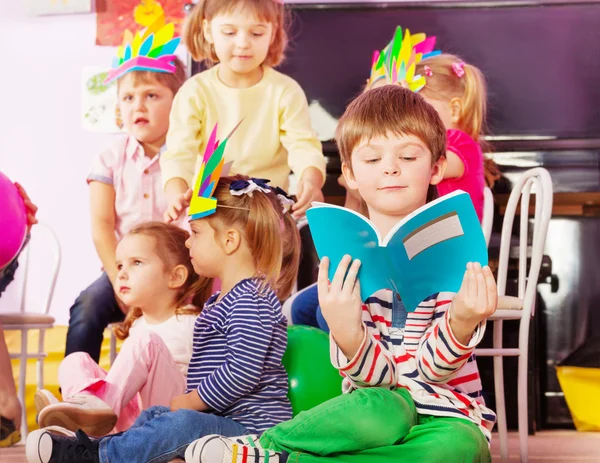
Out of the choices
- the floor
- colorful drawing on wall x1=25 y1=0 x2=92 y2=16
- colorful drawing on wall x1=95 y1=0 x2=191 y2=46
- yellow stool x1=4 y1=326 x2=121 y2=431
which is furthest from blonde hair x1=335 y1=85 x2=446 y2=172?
colorful drawing on wall x1=25 y1=0 x2=92 y2=16

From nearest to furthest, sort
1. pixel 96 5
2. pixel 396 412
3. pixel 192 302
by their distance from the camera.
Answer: pixel 396 412
pixel 192 302
pixel 96 5

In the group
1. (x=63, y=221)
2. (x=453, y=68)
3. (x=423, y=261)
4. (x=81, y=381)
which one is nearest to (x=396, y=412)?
(x=423, y=261)

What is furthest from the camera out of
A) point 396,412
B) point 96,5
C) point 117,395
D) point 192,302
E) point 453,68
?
point 96,5

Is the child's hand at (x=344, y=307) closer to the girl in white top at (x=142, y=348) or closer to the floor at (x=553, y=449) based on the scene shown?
the girl in white top at (x=142, y=348)

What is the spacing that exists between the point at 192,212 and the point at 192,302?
13.4 inches

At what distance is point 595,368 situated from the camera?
7.91 feet

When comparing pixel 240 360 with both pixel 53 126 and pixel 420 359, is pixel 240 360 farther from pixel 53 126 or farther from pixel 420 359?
pixel 53 126

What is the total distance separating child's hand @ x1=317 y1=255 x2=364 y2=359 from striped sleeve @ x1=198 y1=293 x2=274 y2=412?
1.11ft

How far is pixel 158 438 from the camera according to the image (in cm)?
137

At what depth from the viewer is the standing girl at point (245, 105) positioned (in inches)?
82.1

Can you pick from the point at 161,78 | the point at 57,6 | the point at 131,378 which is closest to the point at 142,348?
the point at 131,378

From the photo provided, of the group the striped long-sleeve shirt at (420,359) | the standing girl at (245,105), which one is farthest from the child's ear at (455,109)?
the striped long-sleeve shirt at (420,359)

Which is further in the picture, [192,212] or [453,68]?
[453,68]

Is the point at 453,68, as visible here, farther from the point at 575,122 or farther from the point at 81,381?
the point at 81,381
